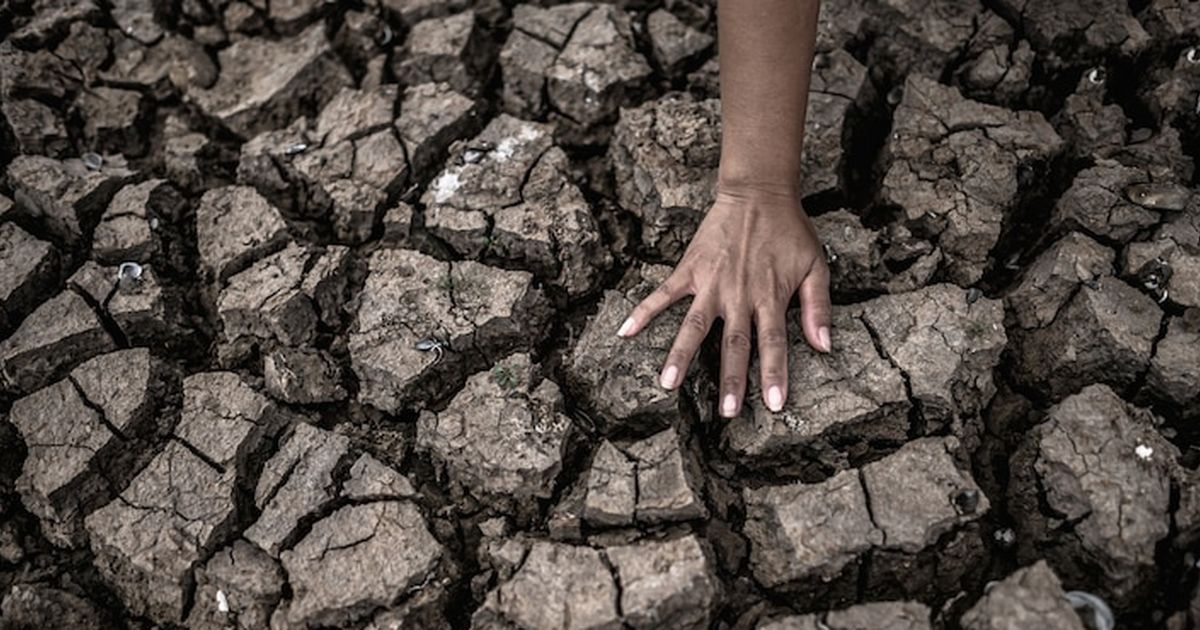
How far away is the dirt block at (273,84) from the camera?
268 centimetres

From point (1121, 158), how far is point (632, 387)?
1354mm

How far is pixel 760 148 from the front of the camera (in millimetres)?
2115

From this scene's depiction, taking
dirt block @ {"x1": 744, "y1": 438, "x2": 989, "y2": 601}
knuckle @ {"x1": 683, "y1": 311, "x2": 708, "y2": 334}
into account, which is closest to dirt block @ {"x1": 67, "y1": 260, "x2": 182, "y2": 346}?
knuckle @ {"x1": 683, "y1": 311, "x2": 708, "y2": 334}

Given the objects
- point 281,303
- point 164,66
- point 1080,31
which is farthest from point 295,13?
point 1080,31

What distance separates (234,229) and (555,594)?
1.26 metres

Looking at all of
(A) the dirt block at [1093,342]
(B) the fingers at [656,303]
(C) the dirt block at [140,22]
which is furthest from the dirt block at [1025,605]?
(C) the dirt block at [140,22]

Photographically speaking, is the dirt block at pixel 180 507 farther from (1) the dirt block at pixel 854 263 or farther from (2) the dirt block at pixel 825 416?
(1) the dirt block at pixel 854 263

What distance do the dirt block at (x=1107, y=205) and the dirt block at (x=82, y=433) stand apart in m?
2.15

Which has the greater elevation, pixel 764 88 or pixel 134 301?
pixel 764 88

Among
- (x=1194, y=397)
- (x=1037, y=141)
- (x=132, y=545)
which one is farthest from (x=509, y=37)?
(x=1194, y=397)

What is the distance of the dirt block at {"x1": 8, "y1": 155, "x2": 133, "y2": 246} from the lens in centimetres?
244

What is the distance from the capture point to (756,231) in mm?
2119

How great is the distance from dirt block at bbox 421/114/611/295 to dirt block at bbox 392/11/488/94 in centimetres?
25

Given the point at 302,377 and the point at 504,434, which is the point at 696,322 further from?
the point at 302,377
